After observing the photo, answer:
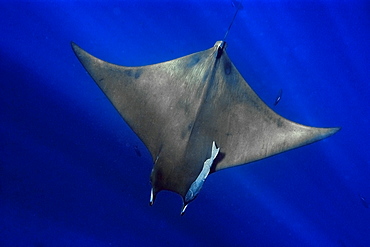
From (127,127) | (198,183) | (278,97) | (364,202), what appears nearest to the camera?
(198,183)

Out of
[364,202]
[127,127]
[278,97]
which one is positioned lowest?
[127,127]

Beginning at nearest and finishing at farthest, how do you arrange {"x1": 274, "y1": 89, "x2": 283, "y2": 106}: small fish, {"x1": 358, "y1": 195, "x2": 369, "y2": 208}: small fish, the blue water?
1. the blue water
2. {"x1": 274, "y1": 89, "x2": 283, "y2": 106}: small fish
3. {"x1": 358, "y1": 195, "x2": 369, "y2": 208}: small fish

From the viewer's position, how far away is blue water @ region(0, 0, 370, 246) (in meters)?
3.35

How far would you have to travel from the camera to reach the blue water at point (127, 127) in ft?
11.0

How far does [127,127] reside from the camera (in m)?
3.52

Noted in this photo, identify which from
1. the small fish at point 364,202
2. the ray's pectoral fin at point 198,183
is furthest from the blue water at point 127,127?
the ray's pectoral fin at point 198,183

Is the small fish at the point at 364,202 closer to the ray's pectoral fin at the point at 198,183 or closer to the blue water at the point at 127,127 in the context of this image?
the blue water at the point at 127,127

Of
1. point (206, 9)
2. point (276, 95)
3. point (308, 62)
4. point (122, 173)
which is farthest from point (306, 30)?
point (122, 173)

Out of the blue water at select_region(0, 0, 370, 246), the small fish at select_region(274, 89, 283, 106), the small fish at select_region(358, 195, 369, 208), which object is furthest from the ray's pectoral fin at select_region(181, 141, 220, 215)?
the small fish at select_region(358, 195, 369, 208)

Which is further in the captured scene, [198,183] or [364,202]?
[364,202]

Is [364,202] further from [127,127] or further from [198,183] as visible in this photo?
[127,127]

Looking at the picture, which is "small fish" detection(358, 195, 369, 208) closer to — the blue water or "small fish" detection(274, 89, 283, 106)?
the blue water

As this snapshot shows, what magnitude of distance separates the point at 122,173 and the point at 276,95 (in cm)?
287

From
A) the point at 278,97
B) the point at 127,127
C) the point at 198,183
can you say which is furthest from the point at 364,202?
the point at 127,127
